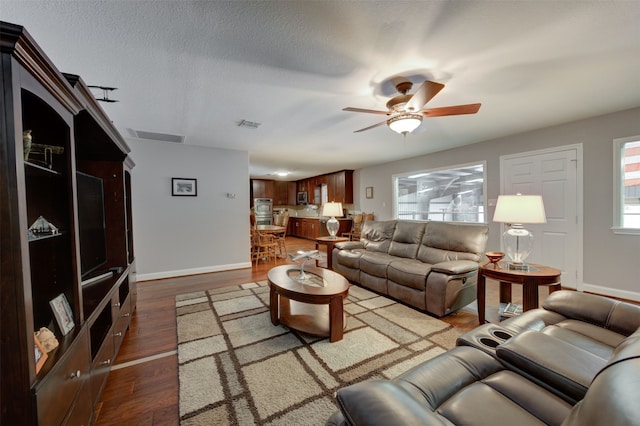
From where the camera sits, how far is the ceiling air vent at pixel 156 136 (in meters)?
3.72

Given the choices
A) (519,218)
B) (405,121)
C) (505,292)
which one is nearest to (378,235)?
(505,292)

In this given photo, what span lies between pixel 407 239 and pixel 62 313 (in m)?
3.52

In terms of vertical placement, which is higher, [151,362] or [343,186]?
[343,186]

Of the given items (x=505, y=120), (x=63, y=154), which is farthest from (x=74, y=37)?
(x=505, y=120)

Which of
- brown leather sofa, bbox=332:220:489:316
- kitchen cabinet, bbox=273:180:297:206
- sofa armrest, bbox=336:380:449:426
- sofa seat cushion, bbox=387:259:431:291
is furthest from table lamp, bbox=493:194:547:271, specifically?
kitchen cabinet, bbox=273:180:297:206

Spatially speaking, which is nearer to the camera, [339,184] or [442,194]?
[442,194]

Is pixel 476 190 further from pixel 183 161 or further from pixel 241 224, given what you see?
pixel 183 161

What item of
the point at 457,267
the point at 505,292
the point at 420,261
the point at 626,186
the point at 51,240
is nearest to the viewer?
the point at 51,240

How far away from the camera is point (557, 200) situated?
12.1 ft

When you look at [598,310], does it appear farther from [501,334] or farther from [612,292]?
[612,292]

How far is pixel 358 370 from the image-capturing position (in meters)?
1.83

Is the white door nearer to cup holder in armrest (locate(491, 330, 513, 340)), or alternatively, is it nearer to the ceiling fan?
the ceiling fan

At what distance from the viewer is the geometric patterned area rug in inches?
58.9

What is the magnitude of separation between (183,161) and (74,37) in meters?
2.89
